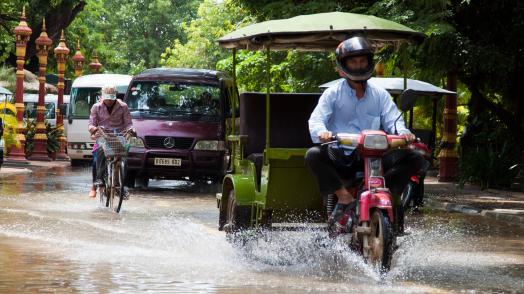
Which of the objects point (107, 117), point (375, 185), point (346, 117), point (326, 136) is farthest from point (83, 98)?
point (375, 185)

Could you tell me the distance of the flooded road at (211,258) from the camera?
848 cm

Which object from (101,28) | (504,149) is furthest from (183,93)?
(101,28)

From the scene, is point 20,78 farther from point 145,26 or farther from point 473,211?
point 145,26

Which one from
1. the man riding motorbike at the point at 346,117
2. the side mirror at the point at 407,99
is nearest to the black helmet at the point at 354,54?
the man riding motorbike at the point at 346,117

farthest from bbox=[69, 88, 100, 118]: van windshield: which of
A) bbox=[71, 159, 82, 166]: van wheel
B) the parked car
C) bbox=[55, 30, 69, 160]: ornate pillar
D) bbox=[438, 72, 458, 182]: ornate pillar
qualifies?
bbox=[438, 72, 458, 182]: ornate pillar

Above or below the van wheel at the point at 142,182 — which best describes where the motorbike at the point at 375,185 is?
above

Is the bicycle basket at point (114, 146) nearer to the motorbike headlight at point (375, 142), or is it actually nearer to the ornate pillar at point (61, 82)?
the motorbike headlight at point (375, 142)

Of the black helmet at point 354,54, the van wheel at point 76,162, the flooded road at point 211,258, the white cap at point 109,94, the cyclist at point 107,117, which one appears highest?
the black helmet at point 354,54

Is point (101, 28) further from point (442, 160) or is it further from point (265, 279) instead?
point (265, 279)

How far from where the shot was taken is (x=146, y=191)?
806 inches

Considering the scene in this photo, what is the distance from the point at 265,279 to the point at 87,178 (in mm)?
15870

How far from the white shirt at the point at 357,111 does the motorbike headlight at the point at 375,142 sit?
25.6 inches

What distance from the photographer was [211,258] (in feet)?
33.3

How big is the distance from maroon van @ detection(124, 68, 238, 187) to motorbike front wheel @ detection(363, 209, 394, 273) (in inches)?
447
